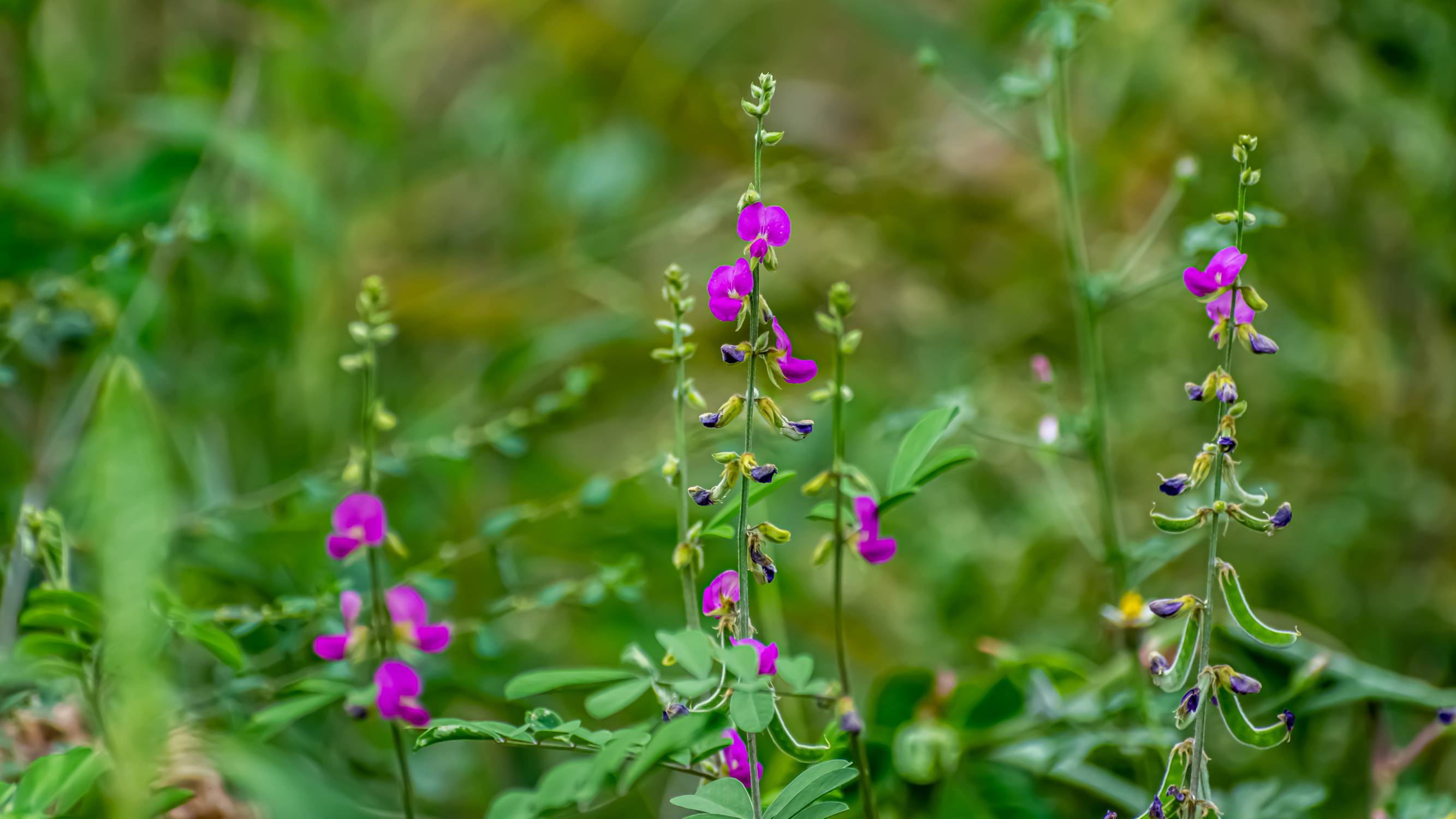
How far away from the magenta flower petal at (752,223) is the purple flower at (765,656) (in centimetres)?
10

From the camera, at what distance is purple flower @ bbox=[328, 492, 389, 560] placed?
1.08 ft

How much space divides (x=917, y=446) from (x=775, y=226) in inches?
3.4

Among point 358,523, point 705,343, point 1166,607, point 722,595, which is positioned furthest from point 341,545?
point 705,343

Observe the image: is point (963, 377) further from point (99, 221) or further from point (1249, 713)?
point (99, 221)

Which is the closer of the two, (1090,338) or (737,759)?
(737,759)

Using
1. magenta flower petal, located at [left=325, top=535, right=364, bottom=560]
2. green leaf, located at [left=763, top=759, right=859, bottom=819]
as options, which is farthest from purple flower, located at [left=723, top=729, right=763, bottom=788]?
magenta flower petal, located at [left=325, top=535, right=364, bottom=560]

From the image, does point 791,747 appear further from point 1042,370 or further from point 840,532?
point 1042,370

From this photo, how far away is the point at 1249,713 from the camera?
0.42 meters

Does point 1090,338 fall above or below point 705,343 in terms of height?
below

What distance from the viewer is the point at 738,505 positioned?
30 cm

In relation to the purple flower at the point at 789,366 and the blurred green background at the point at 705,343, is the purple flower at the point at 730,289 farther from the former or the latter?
the blurred green background at the point at 705,343

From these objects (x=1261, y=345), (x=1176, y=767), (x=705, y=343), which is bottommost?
(x=1176, y=767)

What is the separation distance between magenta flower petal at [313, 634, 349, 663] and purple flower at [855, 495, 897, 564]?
0.52 ft

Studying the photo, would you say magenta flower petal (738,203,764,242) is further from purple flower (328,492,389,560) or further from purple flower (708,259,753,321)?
purple flower (328,492,389,560)
